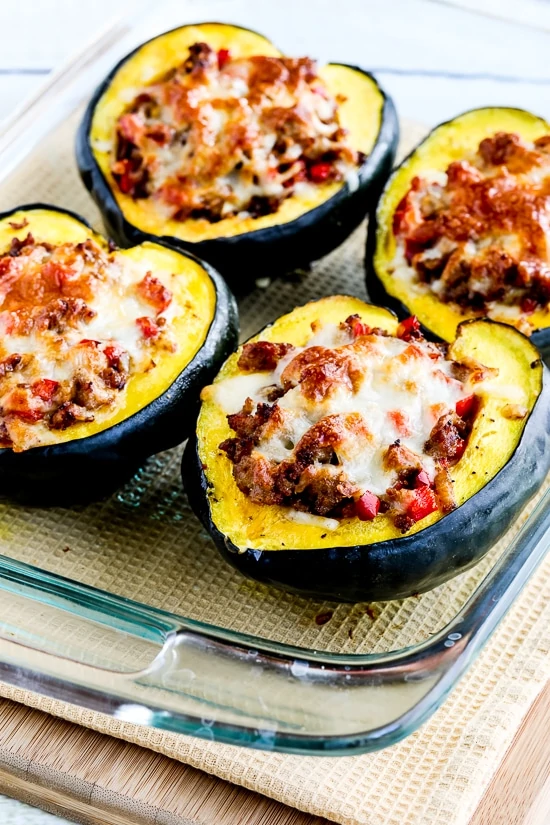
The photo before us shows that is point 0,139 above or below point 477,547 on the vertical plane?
above

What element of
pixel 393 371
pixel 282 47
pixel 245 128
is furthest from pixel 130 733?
pixel 282 47

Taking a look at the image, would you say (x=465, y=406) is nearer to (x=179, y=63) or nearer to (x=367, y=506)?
(x=367, y=506)

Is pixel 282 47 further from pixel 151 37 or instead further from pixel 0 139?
pixel 0 139

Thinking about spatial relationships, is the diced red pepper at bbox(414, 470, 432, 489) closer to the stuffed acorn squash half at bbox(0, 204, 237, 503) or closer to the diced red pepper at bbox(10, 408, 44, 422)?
the stuffed acorn squash half at bbox(0, 204, 237, 503)

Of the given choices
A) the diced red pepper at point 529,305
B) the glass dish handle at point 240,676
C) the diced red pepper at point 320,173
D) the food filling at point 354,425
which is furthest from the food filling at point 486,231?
the glass dish handle at point 240,676

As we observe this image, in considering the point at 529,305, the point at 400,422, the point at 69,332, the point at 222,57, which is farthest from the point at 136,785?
the point at 222,57

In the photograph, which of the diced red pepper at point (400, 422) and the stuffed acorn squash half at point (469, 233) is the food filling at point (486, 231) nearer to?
the stuffed acorn squash half at point (469, 233)

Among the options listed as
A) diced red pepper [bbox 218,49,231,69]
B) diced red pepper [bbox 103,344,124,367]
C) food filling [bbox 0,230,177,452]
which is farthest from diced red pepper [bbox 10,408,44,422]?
diced red pepper [bbox 218,49,231,69]
